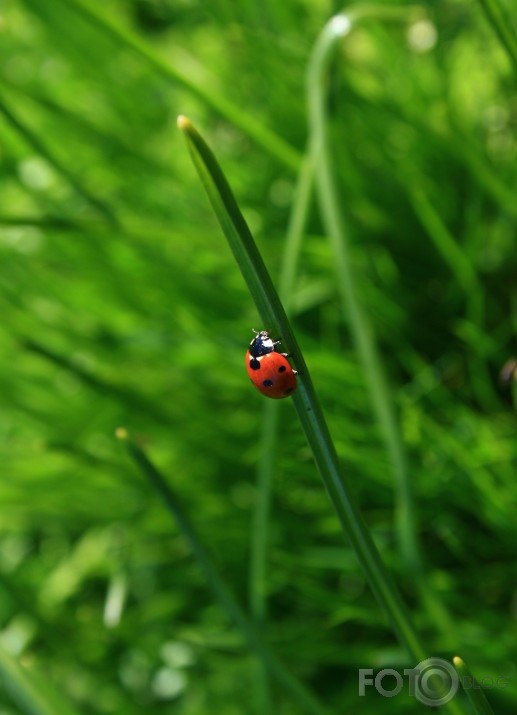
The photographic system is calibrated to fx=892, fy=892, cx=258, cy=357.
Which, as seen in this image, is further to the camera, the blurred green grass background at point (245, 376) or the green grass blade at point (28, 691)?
the blurred green grass background at point (245, 376)

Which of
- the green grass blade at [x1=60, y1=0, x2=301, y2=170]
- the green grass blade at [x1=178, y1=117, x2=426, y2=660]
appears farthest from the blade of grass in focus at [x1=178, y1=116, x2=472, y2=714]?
the green grass blade at [x1=60, y1=0, x2=301, y2=170]

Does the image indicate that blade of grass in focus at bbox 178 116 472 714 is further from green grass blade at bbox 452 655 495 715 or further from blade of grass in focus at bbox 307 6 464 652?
blade of grass in focus at bbox 307 6 464 652

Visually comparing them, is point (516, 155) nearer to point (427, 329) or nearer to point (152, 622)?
point (427, 329)

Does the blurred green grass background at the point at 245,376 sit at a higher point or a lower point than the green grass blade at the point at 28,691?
higher

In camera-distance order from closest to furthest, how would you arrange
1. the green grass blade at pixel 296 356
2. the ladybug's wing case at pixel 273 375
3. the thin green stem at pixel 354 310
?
the green grass blade at pixel 296 356, the ladybug's wing case at pixel 273 375, the thin green stem at pixel 354 310
